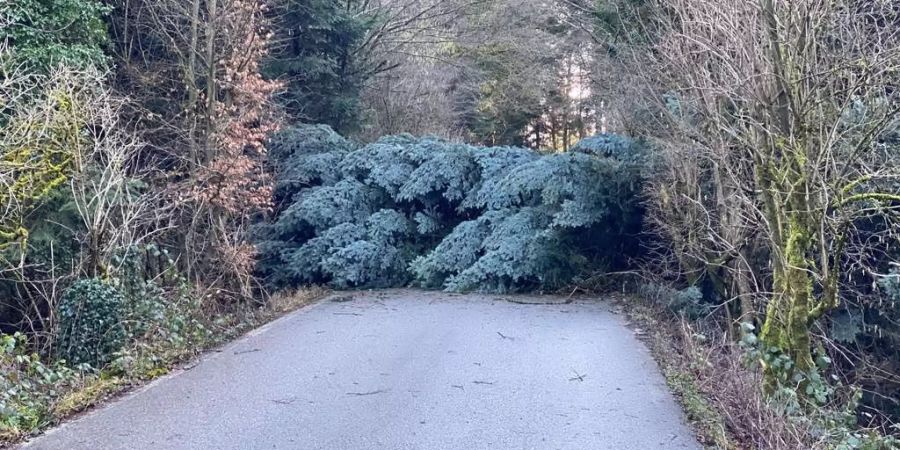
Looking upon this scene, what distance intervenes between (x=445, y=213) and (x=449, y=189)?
920 millimetres

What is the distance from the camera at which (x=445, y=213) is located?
18.7 meters

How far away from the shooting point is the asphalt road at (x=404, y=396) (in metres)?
6.34

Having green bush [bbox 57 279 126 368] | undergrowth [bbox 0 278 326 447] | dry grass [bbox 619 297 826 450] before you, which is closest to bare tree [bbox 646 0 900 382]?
dry grass [bbox 619 297 826 450]

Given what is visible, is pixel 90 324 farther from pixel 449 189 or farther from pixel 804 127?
pixel 449 189

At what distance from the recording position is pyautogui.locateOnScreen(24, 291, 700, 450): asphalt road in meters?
6.34

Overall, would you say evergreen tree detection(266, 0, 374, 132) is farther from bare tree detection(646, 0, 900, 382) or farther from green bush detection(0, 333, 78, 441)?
bare tree detection(646, 0, 900, 382)

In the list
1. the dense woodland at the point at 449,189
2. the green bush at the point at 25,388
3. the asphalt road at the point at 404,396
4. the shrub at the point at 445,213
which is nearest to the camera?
the green bush at the point at 25,388

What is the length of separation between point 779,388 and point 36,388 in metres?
6.73

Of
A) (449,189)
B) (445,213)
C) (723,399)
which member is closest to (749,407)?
(723,399)

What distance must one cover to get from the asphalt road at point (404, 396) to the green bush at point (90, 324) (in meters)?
0.84

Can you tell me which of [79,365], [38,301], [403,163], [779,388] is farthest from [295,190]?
[779,388]

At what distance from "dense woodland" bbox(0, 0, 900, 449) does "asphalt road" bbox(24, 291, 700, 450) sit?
63 centimetres

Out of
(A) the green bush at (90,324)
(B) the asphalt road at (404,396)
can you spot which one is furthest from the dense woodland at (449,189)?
(B) the asphalt road at (404,396)

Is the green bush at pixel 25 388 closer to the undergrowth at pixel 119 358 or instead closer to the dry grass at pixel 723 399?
the undergrowth at pixel 119 358
